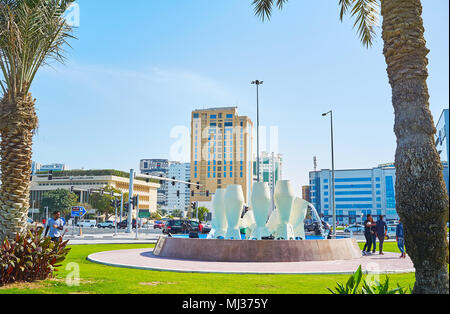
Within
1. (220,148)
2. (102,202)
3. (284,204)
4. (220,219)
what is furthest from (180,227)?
(220,148)

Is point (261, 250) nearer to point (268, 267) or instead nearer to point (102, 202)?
point (268, 267)

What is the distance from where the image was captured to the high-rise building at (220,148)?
129125 mm

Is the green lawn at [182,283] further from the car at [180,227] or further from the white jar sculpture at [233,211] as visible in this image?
the car at [180,227]

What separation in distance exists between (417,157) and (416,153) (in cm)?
6

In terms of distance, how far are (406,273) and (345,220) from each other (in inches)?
4533

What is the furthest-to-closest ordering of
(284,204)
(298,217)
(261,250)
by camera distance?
(298,217) → (284,204) → (261,250)

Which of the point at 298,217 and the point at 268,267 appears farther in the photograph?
the point at 298,217

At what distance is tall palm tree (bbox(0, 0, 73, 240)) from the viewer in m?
9.27

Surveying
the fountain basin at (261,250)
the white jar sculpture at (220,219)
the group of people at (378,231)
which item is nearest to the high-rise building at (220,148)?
the white jar sculpture at (220,219)

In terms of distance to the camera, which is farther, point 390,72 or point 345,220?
point 345,220

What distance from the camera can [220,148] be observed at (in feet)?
435
